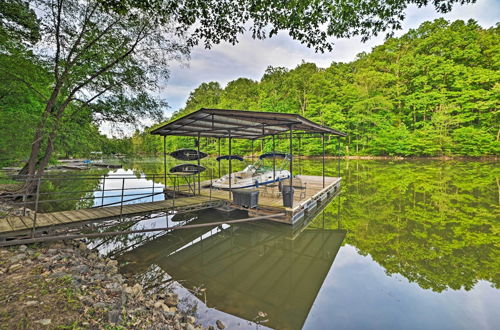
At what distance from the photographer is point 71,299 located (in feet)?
8.93

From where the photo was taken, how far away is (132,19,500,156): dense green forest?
27.7m

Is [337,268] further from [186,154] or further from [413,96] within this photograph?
[413,96]

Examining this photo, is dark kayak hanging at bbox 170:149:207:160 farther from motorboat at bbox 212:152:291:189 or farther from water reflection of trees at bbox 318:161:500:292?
water reflection of trees at bbox 318:161:500:292

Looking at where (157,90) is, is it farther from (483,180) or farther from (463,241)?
(483,180)

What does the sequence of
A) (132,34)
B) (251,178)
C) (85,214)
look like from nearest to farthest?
(85,214)
(132,34)
(251,178)

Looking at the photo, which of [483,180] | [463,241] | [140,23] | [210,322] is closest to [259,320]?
[210,322]

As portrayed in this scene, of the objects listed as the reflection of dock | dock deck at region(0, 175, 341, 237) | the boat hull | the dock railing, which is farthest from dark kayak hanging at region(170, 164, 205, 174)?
the reflection of dock

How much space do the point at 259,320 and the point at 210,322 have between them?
29.2 inches

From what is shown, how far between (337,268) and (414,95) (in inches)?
1445

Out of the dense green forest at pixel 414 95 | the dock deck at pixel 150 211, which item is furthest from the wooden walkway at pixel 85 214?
the dense green forest at pixel 414 95

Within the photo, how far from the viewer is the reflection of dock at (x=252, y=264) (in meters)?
3.71

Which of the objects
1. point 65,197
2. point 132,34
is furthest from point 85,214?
point 65,197

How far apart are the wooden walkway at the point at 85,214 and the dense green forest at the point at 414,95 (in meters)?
28.4

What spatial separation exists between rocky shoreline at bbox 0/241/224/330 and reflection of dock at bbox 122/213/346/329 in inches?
30.0
